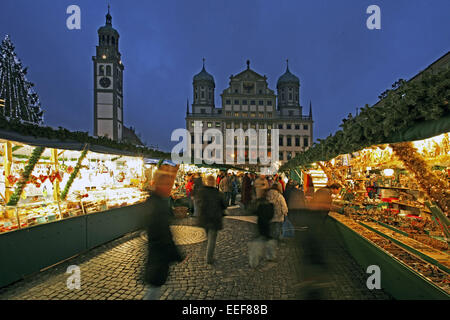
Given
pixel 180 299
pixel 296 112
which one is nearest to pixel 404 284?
pixel 180 299

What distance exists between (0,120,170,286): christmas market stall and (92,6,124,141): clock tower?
3871 cm

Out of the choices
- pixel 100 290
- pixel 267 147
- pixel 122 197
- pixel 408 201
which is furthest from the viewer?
pixel 267 147

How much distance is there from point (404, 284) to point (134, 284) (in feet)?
13.3

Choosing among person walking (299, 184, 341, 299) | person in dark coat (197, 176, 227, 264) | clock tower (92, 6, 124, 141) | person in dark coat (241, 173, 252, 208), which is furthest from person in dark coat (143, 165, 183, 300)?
clock tower (92, 6, 124, 141)

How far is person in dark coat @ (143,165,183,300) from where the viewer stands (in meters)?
3.14

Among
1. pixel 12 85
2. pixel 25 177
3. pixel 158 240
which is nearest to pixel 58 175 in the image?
pixel 25 177

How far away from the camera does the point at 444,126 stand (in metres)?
2.37

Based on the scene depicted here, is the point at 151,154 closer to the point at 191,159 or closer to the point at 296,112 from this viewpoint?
the point at 191,159

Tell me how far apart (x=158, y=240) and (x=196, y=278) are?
1448 millimetres

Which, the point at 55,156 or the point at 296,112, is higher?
the point at 296,112

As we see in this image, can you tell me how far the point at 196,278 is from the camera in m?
4.22

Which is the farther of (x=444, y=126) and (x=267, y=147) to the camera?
(x=267, y=147)

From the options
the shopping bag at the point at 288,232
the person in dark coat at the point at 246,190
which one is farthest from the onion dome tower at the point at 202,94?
the shopping bag at the point at 288,232

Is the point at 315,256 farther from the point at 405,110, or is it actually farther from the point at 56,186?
the point at 56,186
